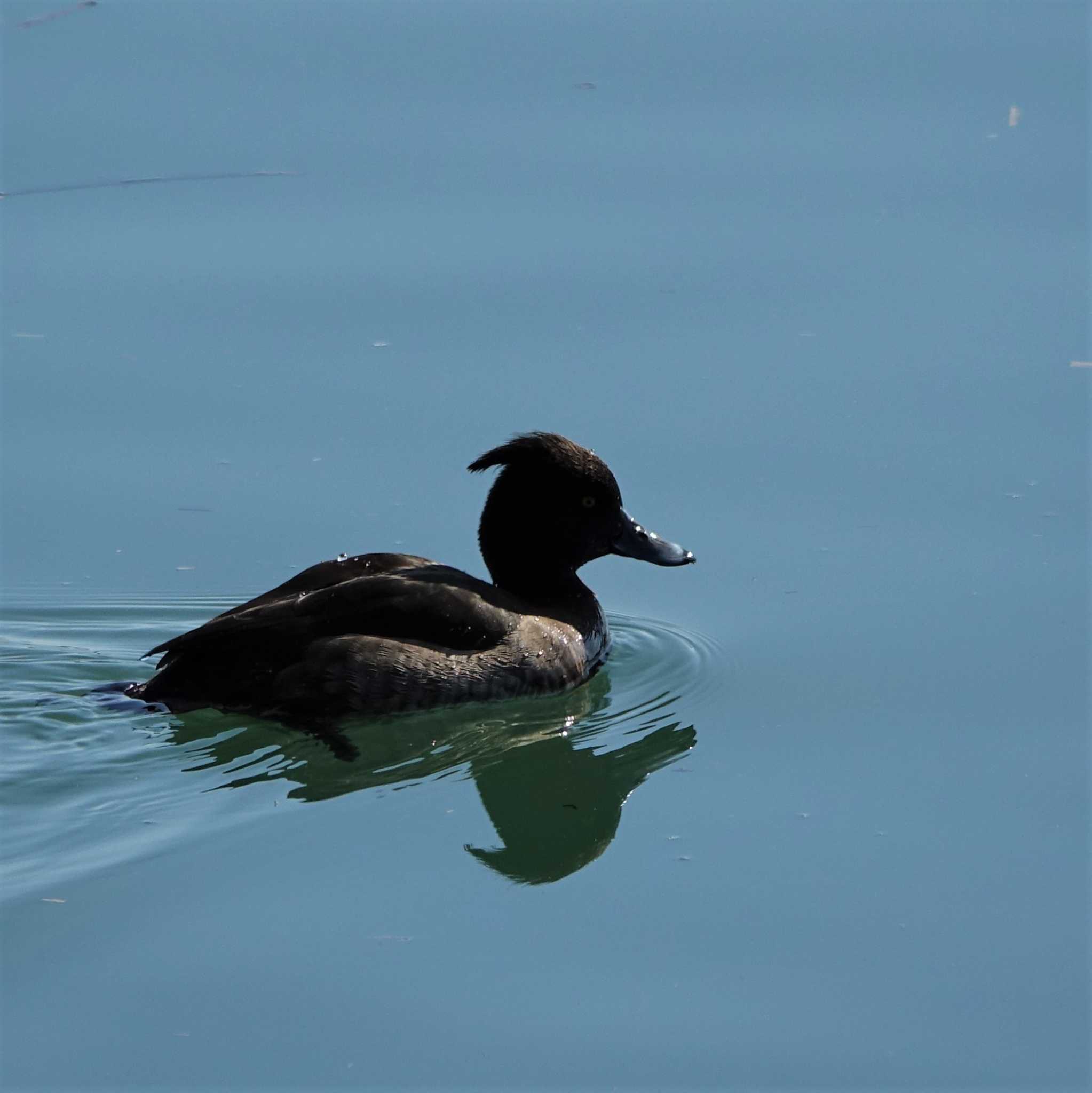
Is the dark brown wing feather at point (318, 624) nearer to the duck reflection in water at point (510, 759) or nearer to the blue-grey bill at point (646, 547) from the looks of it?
the duck reflection in water at point (510, 759)

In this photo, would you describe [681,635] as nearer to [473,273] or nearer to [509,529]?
[509,529]

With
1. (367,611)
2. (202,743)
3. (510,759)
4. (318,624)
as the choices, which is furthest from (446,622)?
(202,743)

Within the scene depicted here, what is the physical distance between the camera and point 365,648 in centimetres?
796

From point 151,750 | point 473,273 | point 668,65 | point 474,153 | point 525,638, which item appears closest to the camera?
point 151,750

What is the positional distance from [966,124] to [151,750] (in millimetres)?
6741

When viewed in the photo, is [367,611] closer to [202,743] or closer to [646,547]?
[202,743]

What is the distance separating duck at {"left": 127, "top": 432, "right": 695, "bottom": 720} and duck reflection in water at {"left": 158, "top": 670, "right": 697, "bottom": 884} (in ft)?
0.35

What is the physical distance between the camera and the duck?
7855mm

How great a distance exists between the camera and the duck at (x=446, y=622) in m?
7.86

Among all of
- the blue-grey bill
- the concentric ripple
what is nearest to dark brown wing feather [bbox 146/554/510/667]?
the concentric ripple

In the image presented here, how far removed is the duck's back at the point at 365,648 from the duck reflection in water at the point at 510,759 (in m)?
0.10

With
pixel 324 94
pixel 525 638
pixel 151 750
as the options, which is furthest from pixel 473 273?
pixel 151 750

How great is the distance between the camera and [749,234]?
11086 mm

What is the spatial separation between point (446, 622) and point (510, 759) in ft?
2.30
